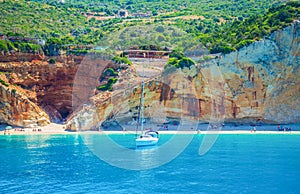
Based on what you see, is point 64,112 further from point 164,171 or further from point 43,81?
point 164,171

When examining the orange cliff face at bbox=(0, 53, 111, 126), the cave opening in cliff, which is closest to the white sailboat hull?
the orange cliff face at bbox=(0, 53, 111, 126)

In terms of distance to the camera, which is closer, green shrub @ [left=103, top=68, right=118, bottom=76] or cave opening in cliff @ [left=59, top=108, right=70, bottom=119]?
green shrub @ [left=103, top=68, right=118, bottom=76]

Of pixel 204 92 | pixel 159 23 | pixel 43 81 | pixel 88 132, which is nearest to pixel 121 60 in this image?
pixel 43 81

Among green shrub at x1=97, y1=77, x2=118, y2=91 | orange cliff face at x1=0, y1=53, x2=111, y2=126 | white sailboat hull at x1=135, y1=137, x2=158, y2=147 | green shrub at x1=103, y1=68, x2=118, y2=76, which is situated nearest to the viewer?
white sailboat hull at x1=135, y1=137, x2=158, y2=147

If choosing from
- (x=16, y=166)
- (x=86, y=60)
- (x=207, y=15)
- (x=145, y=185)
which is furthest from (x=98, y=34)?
(x=145, y=185)

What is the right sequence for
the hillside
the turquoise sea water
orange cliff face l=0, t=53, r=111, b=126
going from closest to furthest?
the turquoise sea water, orange cliff face l=0, t=53, r=111, b=126, the hillside

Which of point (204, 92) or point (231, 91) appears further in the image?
point (204, 92)

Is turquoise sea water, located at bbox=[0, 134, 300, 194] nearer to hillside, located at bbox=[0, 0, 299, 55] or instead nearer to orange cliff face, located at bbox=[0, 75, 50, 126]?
orange cliff face, located at bbox=[0, 75, 50, 126]
